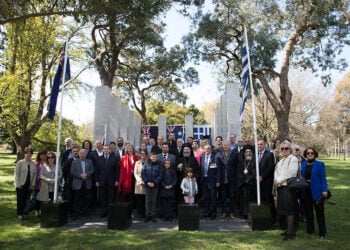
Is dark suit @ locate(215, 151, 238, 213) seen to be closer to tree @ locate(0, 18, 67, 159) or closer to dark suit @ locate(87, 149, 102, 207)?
dark suit @ locate(87, 149, 102, 207)

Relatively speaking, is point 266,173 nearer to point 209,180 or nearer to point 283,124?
point 209,180

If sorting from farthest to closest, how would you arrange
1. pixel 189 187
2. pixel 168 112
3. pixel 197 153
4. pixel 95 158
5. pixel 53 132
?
1. pixel 168 112
2. pixel 53 132
3. pixel 197 153
4. pixel 95 158
5. pixel 189 187

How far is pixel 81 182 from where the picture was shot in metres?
8.36

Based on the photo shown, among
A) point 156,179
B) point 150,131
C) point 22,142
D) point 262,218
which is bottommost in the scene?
point 262,218

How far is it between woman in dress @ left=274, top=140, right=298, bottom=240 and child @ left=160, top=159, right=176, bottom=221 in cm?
263

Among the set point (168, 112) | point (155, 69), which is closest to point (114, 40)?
point (155, 69)

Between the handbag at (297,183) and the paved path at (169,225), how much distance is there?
1522 millimetres

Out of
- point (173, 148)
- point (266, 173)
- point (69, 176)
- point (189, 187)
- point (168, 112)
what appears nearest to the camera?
point (266, 173)

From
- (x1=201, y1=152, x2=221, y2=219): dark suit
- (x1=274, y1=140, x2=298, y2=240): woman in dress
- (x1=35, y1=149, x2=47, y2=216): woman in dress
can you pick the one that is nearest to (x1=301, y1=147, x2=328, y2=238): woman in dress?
(x1=274, y1=140, x2=298, y2=240): woman in dress

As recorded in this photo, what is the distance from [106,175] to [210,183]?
103 inches

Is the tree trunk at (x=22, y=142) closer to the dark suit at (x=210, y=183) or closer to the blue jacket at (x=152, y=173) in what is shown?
the blue jacket at (x=152, y=173)

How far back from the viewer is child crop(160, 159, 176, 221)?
8125mm

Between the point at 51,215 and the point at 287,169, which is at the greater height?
the point at 287,169

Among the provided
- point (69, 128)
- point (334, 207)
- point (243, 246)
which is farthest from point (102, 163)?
point (69, 128)
